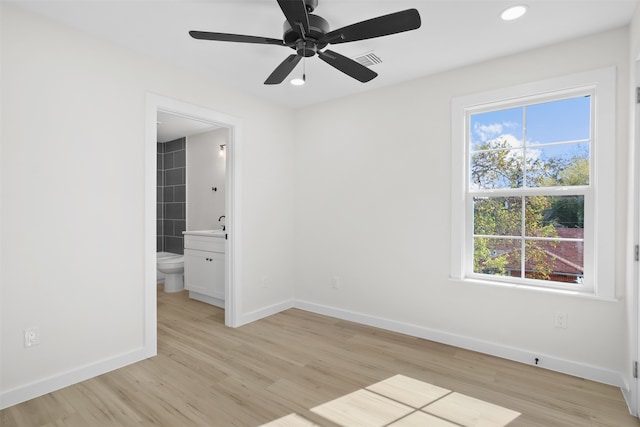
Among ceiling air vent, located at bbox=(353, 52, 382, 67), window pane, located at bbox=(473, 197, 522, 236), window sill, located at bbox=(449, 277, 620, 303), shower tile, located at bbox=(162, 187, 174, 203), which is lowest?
window sill, located at bbox=(449, 277, 620, 303)

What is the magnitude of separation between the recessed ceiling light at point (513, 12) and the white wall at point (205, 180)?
3913mm

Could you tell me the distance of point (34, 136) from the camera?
7.25 feet

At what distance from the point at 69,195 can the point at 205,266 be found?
86.0 inches

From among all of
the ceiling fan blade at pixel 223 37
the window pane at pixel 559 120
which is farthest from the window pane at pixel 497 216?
the ceiling fan blade at pixel 223 37

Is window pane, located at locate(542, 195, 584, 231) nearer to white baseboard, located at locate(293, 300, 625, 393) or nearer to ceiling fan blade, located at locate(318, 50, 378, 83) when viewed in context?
white baseboard, located at locate(293, 300, 625, 393)

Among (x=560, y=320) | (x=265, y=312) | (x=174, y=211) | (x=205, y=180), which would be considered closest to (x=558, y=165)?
(x=560, y=320)

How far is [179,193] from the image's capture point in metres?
5.99

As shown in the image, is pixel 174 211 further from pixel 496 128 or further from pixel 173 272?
pixel 496 128

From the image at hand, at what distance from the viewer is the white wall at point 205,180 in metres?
5.30

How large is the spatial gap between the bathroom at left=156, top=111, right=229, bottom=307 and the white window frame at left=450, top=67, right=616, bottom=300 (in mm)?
2764

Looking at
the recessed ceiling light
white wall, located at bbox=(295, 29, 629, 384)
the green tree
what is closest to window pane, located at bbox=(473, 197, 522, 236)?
the green tree

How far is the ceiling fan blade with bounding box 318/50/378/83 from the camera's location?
216cm

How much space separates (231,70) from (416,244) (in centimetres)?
238

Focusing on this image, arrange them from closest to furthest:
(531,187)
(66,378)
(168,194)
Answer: (66,378), (531,187), (168,194)
